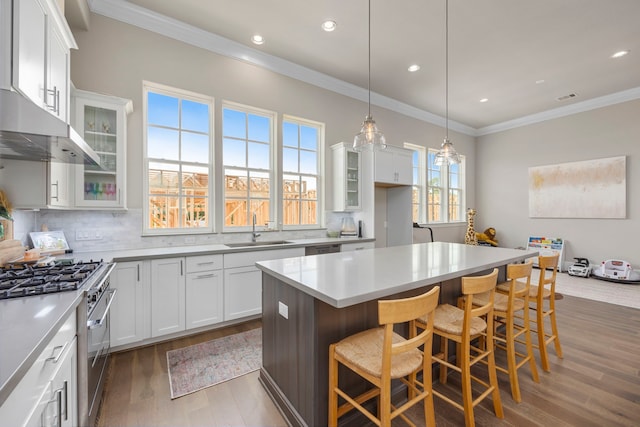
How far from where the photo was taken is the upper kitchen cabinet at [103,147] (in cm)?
262

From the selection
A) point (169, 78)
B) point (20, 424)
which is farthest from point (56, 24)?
point (20, 424)

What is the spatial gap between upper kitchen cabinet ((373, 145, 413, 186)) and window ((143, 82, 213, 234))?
2.64 meters

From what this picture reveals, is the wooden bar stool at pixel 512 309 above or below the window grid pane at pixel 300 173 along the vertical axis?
below

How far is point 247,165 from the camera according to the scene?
3.95 m

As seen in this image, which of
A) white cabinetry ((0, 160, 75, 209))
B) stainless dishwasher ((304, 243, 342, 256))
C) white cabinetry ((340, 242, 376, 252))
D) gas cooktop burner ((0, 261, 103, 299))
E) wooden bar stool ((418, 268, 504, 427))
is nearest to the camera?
gas cooktop burner ((0, 261, 103, 299))

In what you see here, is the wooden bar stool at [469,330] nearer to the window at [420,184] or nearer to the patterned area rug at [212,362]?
the patterned area rug at [212,362]

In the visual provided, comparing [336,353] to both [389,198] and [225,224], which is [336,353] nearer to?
[225,224]

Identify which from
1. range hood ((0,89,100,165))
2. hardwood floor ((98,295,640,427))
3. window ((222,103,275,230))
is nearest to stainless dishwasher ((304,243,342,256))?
window ((222,103,275,230))

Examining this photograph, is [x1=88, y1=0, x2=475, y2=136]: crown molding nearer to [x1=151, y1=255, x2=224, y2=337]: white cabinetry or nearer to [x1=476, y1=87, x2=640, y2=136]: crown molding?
[x1=151, y1=255, x2=224, y2=337]: white cabinetry

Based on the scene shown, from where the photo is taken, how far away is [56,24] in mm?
1988

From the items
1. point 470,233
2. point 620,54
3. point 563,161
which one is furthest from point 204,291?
point 563,161

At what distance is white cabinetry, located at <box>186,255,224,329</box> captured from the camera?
2.87 m

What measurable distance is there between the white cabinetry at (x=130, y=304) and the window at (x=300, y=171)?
201 centimetres

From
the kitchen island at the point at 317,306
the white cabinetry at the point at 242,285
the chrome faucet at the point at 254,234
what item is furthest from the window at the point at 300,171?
the kitchen island at the point at 317,306
